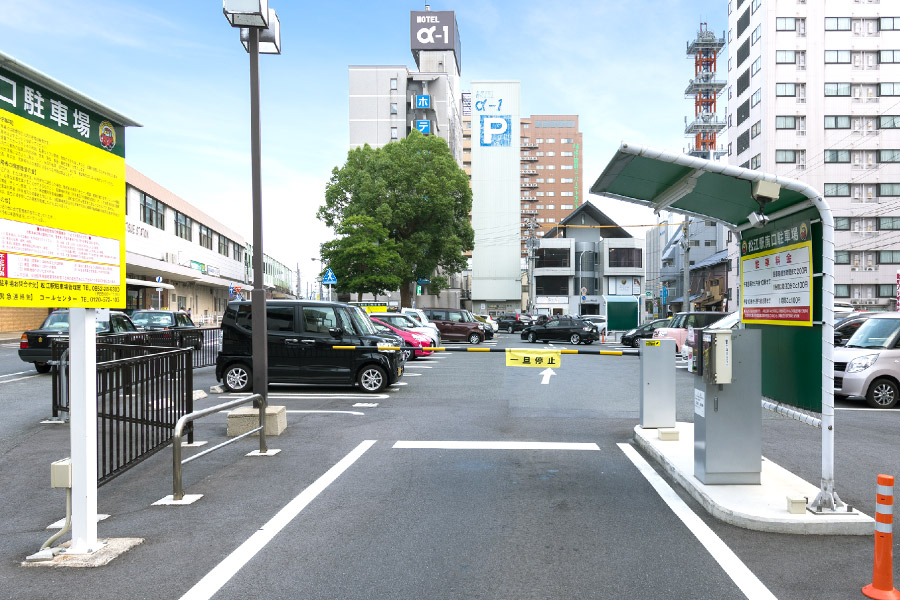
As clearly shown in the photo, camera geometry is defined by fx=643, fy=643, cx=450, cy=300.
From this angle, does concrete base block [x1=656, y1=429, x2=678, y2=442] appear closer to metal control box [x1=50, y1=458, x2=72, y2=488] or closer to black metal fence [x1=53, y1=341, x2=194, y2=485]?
black metal fence [x1=53, y1=341, x2=194, y2=485]

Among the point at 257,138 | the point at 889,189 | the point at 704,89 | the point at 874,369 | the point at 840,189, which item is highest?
the point at 704,89

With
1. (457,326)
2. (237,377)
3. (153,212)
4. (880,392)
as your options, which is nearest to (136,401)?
(237,377)

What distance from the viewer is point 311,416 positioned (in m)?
10.2

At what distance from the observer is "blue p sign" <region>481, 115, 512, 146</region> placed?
262 feet

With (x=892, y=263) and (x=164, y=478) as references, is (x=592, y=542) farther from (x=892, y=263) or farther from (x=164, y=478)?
(x=892, y=263)

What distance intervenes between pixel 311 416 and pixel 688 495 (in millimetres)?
6175

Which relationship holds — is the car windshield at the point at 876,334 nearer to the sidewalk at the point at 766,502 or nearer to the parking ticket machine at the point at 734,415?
the sidewalk at the point at 766,502

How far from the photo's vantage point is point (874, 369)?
11.6 m

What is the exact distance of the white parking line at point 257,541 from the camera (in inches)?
152

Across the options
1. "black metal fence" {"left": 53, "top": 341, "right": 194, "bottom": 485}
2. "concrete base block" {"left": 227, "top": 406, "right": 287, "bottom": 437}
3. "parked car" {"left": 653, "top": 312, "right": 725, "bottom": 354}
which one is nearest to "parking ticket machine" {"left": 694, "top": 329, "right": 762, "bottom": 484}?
"black metal fence" {"left": 53, "top": 341, "right": 194, "bottom": 485}

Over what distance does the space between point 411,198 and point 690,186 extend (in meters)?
39.7

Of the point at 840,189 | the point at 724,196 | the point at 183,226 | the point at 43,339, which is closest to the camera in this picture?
the point at 724,196

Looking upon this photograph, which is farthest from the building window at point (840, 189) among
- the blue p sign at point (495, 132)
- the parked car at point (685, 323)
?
the parked car at point (685, 323)

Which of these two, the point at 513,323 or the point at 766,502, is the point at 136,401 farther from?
the point at 513,323
